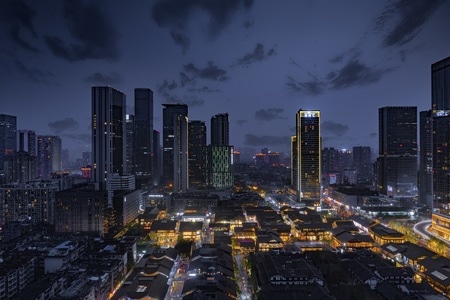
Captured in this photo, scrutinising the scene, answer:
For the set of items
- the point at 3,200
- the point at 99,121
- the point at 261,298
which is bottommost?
→ the point at 261,298

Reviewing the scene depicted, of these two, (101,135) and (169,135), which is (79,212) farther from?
(169,135)

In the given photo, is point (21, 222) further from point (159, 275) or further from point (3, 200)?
point (159, 275)

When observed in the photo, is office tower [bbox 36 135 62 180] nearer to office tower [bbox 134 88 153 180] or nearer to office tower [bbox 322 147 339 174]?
office tower [bbox 134 88 153 180]

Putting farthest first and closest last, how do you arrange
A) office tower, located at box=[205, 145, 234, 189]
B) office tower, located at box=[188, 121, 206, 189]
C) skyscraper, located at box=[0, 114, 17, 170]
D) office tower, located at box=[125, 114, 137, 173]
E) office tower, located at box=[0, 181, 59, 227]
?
office tower, located at box=[125, 114, 137, 173] → office tower, located at box=[188, 121, 206, 189] → skyscraper, located at box=[0, 114, 17, 170] → office tower, located at box=[205, 145, 234, 189] → office tower, located at box=[0, 181, 59, 227]

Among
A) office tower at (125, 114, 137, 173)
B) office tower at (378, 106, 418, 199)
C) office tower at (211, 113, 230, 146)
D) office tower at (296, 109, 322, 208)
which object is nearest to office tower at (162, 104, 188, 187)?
office tower at (125, 114, 137, 173)

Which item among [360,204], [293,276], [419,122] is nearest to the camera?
[293,276]

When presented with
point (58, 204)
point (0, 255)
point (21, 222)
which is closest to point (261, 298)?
point (0, 255)

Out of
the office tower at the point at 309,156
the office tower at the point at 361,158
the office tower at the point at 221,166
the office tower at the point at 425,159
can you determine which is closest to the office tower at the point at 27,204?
the office tower at the point at 309,156

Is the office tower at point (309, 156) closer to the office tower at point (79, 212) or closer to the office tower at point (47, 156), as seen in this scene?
the office tower at point (79, 212)
